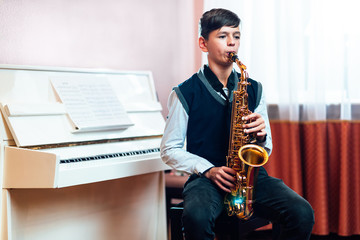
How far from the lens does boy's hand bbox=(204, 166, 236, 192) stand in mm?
1666

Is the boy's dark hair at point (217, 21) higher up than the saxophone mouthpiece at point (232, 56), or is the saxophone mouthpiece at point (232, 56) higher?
the boy's dark hair at point (217, 21)

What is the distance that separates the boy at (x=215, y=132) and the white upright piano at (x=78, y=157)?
0.52 metres

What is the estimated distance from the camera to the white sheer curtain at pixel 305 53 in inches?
113

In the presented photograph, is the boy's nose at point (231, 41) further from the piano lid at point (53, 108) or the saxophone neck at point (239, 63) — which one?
the piano lid at point (53, 108)

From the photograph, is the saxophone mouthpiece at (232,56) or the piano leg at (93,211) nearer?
the saxophone mouthpiece at (232,56)

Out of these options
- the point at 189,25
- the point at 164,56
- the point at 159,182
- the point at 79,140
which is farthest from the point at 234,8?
the point at 79,140

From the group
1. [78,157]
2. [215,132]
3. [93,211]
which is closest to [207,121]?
[215,132]

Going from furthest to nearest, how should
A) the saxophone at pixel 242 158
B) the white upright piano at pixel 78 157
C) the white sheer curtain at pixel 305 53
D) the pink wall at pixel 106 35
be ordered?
the white sheer curtain at pixel 305 53 → the pink wall at pixel 106 35 → the white upright piano at pixel 78 157 → the saxophone at pixel 242 158

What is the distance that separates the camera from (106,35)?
123 inches

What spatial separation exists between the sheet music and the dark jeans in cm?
81

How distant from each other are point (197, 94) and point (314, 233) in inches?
66.4

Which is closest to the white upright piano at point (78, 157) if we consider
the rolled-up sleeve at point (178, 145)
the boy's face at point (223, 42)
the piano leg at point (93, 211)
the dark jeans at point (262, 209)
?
the piano leg at point (93, 211)

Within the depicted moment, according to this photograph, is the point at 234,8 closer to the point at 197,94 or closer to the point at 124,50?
the point at 124,50

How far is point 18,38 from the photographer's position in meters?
2.55
